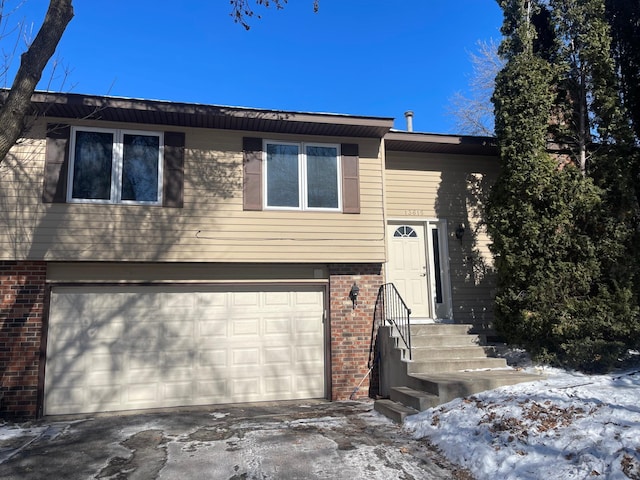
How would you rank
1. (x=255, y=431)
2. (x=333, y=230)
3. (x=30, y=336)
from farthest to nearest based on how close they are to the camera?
(x=333, y=230), (x=30, y=336), (x=255, y=431)

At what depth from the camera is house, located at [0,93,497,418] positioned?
23.3ft

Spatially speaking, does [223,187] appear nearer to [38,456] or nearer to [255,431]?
[255,431]

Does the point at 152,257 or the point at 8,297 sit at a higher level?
the point at 152,257

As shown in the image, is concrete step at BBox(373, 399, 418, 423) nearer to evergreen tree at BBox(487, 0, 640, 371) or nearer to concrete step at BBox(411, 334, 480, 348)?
concrete step at BBox(411, 334, 480, 348)

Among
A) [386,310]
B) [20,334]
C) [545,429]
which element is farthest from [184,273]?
[545,429]

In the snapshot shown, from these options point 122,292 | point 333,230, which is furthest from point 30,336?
point 333,230

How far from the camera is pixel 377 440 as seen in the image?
5.29m

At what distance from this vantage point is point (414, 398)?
602 centimetres

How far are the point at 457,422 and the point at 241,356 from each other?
392 centimetres

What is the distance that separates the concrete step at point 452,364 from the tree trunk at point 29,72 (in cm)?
574

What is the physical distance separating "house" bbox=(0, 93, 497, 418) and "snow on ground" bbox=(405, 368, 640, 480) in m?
2.91

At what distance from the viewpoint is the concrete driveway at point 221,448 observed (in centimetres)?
446

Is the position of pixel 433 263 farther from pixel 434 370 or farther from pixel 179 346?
pixel 179 346

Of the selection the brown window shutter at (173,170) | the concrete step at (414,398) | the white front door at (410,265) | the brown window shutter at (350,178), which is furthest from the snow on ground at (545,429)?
the brown window shutter at (173,170)
